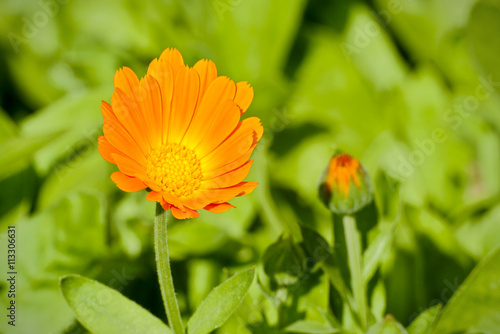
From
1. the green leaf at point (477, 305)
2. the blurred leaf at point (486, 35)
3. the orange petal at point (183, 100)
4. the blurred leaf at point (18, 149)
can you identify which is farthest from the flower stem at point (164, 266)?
the blurred leaf at point (486, 35)

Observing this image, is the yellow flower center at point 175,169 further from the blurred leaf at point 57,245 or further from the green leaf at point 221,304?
the blurred leaf at point 57,245

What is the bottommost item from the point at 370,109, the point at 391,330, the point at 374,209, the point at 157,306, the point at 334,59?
the point at 157,306

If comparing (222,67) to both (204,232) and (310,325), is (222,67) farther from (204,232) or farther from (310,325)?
(310,325)

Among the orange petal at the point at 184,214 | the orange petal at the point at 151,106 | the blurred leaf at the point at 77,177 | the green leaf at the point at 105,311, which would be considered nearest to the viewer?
the orange petal at the point at 184,214

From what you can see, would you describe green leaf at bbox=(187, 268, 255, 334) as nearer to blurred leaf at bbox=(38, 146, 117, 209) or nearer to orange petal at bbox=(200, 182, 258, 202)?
orange petal at bbox=(200, 182, 258, 202)

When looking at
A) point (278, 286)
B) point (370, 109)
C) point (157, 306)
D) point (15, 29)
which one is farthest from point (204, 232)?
point (15, 29)

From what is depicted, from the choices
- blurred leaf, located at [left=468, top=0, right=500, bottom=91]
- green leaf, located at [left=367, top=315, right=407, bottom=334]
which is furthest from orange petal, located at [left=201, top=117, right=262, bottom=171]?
blurred leaf, located at [left=468, top=0, right=500, bottom=91]
